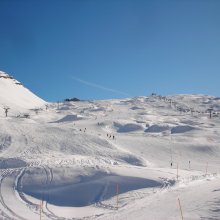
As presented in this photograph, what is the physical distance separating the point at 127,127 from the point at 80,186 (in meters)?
43.2

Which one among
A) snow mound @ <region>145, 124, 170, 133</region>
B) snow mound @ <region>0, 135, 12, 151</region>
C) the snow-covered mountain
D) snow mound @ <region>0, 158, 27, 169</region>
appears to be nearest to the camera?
snow mound @ <region>0, 158, 27, 169</region>

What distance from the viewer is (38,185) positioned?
82.5 ft

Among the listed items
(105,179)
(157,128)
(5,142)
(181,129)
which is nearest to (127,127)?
(157,128)

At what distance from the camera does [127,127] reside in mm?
67125

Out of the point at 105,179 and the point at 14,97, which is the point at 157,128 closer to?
the point at 105,179

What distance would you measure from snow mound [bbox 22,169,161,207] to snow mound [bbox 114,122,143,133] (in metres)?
39.3

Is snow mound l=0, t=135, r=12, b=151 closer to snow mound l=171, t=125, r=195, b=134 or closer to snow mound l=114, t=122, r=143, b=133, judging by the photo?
snow mound l=114, t=122, r=143, b=133

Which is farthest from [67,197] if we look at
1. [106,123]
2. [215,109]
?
[215,109]

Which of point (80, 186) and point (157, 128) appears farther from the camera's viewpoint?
point (157, 128)

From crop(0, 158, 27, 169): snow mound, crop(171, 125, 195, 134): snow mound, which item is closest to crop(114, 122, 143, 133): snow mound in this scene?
crop(171, 125, 195, 134): snow mound

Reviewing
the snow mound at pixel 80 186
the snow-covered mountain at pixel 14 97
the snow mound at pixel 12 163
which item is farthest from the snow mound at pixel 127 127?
the snow mound at pixel 80 186

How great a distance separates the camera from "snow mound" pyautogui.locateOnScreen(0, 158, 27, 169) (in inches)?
1231

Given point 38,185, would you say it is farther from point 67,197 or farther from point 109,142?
point 109,142

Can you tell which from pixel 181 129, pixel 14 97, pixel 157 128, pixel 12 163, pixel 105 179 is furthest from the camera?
pixel 14 97
